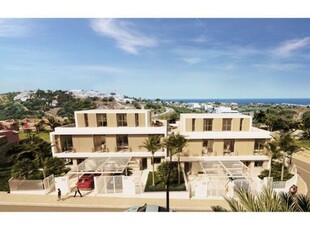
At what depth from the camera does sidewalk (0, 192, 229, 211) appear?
35.7ft

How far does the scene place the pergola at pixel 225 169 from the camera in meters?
12.3

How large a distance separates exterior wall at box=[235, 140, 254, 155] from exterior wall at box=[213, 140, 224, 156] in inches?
46.8

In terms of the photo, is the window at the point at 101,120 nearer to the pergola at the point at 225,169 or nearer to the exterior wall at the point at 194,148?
the exterior wall at the point at 194,148

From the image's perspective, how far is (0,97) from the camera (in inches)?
2429

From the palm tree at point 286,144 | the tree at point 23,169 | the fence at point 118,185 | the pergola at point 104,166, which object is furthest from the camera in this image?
the pergola at point 104,166

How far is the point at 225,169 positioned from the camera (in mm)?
12875

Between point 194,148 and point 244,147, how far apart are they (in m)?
3.97

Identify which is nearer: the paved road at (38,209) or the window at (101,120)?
the paved road at (38,209)

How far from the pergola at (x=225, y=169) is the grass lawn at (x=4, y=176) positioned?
13.1 m

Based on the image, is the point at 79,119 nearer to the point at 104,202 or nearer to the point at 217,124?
the point at 104,202

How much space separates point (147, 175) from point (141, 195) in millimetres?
3195

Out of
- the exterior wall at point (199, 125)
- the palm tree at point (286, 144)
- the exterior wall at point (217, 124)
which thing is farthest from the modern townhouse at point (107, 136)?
the palm tree at point (286, 144)
